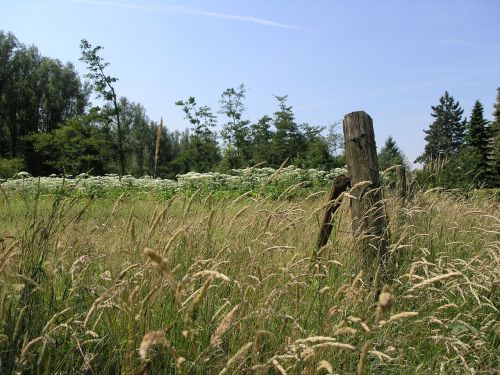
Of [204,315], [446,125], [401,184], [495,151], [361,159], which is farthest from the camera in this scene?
[446,125]

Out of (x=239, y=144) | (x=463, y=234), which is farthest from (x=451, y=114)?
(x=463, y=234)

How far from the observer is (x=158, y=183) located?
1551 centimetres

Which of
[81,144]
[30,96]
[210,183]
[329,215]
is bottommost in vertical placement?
[329,215]

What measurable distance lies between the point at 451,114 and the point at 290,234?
99.6 meters

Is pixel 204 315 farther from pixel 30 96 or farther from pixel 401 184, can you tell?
pixel 30 96

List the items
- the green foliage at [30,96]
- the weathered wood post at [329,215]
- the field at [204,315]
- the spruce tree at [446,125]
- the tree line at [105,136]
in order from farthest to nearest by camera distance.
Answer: the spruce tree at [446,125]
the green foliage at [30,96]
the tree line at [105,136]
the weathered wood post at [329,215]
the field at [204,315]

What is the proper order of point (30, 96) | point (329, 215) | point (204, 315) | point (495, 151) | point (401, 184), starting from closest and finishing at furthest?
point (204, 315), point (329, 215), point (401, 184), point (495, 151), point (30, 96)

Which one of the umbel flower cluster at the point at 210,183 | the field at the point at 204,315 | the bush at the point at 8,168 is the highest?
the bush at the point at 8,168

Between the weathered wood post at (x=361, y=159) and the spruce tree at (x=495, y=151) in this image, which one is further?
the spruce tree at (x=495, y=151)

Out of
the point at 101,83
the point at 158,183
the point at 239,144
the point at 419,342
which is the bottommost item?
the point at 419,342

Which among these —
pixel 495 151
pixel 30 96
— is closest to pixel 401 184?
pixel 495 151

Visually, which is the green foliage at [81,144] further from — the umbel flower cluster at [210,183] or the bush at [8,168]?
the umbel flower cluster at [210,183]

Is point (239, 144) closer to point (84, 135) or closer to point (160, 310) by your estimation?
point (84, 135)

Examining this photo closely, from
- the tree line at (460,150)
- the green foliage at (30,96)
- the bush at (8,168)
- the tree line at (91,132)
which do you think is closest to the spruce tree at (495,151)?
the tree line at (460,150)
